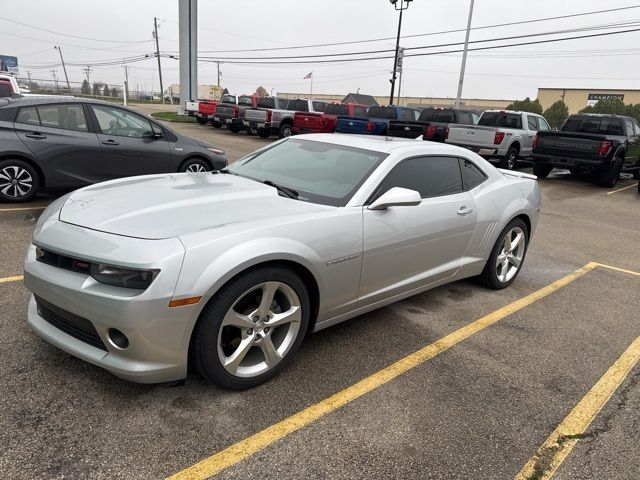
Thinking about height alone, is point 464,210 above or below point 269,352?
above

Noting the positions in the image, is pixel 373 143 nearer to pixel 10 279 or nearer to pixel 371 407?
pixel 371 407

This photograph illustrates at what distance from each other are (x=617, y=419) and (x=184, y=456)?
2484mm

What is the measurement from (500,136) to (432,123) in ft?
9.29

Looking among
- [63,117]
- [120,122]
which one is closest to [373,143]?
[120,122]

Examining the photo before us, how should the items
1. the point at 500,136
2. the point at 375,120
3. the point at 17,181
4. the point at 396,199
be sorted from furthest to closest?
1. the point at 375,120
2. the point at 500,136
3. the point at 17,181
4. the point at 396,199

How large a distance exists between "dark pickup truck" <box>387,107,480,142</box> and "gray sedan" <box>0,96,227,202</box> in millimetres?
10219

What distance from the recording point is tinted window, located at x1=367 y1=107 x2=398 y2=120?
731 inches

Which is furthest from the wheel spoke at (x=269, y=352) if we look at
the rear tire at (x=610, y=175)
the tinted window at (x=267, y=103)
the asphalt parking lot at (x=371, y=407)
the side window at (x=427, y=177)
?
the tinted window at (x=267, y=103)

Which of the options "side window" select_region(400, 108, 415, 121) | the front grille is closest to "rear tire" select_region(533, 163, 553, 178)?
"side window" select_region(400, 108, 415, 121)

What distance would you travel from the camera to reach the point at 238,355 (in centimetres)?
271

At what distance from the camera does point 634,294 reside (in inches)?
198

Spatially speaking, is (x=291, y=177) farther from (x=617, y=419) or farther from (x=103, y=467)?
(x=617, y=419)

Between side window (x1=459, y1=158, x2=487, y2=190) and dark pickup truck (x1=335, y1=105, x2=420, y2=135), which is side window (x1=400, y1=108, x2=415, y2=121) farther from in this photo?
side window (x1=459, y1=158, x2=487, y2=190)

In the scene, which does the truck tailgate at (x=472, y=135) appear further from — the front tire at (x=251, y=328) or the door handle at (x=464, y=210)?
the front tire at (x=251, y=328)
